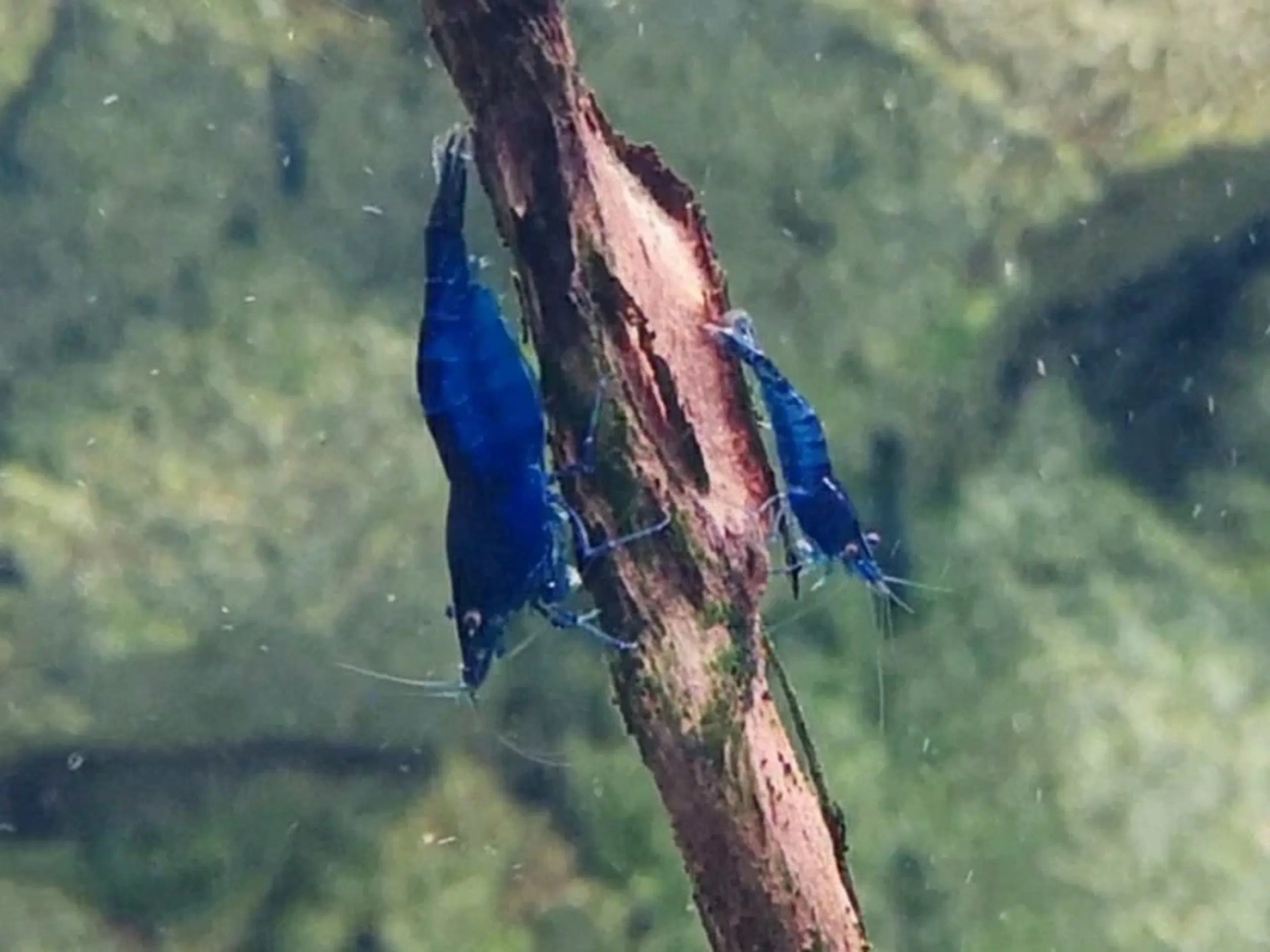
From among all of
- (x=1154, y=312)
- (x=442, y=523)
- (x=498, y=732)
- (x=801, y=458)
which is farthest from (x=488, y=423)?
(x=1154, y=312)

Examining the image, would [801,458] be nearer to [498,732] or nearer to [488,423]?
[488,423]

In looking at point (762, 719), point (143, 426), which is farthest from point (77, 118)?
point (762, 719)

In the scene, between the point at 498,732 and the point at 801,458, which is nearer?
the point at 801,458

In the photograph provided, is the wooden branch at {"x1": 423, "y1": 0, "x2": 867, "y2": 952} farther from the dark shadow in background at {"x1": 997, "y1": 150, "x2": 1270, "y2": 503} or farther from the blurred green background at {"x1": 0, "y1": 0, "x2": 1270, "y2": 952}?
the dark shadow in background at {"x1": 997, "y1": 150, "x2": 1270, "y2": 503}

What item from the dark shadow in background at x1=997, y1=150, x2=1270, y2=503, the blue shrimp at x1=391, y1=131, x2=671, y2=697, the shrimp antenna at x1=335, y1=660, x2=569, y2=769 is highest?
the dark shadow in background at x1=997, y1=150, x2=1270, y2=503

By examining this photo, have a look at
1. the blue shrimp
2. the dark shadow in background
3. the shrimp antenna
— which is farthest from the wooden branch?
the dark shadow in background

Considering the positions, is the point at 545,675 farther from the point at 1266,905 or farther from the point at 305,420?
the point at 1266,905

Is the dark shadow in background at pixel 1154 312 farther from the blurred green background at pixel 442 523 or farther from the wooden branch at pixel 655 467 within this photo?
the wooden branch at pixel 655 467
